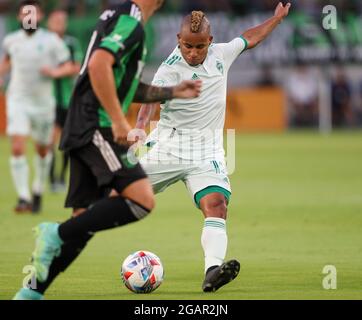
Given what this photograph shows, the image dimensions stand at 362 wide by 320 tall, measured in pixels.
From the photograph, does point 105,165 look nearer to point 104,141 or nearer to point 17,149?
point 104,141

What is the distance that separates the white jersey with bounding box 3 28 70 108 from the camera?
15.7m

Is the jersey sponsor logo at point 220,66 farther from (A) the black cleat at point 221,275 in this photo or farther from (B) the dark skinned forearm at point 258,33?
(A) the black cleat at point 221,275

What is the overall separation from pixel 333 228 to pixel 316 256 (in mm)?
2342

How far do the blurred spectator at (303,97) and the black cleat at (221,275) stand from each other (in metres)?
27.7

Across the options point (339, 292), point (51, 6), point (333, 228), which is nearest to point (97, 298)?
point (339, 292)

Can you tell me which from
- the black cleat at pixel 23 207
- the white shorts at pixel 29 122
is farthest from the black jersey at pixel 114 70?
the white shorts at pixel 29 122

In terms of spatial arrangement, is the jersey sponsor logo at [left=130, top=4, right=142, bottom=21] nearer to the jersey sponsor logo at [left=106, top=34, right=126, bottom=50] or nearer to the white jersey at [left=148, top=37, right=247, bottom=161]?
the jersey sponsor logo at [left=106, top=34, right=126, bottom=50]

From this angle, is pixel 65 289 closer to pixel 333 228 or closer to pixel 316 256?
→ pixel 316 256

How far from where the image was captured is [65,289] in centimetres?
865

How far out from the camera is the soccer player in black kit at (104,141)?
23.3 feet

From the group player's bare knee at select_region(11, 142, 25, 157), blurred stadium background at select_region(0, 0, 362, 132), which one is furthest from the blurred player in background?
blurred stadium background at select_region(0, 0, 362, 132)

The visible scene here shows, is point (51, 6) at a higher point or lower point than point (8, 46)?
higher

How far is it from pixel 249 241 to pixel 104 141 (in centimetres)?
503

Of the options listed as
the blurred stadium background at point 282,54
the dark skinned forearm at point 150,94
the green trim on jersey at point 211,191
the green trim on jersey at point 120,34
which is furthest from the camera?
the blurred stadium background at point 282,54
